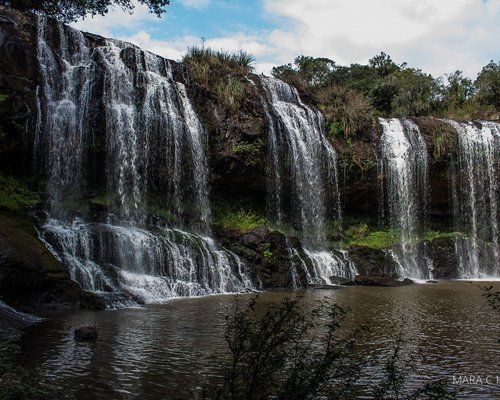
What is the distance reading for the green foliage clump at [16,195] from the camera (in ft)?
47.4

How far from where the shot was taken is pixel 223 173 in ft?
70.6

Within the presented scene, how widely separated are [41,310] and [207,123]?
12779 millimetres

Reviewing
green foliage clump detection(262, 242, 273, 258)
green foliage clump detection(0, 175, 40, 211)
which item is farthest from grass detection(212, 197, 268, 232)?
green foliage clump detection(0, 175, 40, 211)

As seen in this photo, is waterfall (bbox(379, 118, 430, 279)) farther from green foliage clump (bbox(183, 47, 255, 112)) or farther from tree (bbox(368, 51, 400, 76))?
tree (bbox(368, 51, 400, 76))

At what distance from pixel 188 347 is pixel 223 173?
1464 centimetres

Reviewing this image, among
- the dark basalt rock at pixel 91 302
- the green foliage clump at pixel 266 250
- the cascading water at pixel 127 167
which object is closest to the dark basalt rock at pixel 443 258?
the green foliage clump at pixel 266 250

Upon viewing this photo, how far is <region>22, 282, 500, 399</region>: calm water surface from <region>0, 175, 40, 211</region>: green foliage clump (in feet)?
20.0

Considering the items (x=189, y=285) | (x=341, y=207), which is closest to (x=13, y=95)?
(x=189, y=285)

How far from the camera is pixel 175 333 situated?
8297 mm

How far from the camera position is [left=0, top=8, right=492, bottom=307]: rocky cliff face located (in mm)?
10898

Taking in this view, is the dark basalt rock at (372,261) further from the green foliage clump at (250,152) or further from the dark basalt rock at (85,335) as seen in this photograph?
the dark basalt rock at (85,335)

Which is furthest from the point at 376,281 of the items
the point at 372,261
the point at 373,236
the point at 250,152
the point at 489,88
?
the point at 489,88

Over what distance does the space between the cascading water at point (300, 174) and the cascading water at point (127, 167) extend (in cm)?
359

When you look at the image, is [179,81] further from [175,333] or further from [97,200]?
[175,333]
